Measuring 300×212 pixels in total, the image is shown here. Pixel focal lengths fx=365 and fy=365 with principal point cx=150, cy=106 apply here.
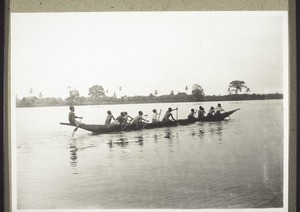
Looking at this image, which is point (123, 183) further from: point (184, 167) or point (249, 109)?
point (249, 109)

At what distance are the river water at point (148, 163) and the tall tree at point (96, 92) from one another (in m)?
0.04

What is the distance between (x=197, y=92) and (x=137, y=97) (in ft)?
0.67

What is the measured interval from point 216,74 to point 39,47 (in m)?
0.61

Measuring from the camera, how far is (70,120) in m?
1.24

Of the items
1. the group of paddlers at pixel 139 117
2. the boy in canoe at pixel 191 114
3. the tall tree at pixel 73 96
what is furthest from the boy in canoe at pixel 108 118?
the boy in canoe at pixel 191 114

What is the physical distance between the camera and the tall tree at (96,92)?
1245 millimetres

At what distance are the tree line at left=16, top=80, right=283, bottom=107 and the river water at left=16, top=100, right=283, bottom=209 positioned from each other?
2 centimetres

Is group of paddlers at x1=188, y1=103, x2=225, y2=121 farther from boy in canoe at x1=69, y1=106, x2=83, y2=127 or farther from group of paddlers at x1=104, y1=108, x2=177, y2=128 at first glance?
boy in canoe at x1=69, y1=106, x2=83, y2=127

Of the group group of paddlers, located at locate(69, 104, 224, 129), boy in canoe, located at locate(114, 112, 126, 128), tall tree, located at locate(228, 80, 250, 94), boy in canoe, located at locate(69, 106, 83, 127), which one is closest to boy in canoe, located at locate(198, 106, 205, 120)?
group of paddlers, located at locate(69, 104, 224, 129)

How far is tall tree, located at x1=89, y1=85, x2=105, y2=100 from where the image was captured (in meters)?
1.25

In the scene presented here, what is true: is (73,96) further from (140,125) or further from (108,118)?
(140,125)

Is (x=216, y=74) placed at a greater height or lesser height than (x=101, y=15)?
lesser

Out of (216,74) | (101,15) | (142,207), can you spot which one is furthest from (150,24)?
(142,207)

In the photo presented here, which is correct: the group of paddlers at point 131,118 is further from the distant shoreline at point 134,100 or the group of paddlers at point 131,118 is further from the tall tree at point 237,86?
the tall tree at point 237,86
